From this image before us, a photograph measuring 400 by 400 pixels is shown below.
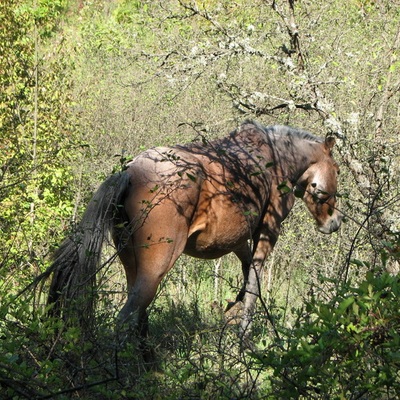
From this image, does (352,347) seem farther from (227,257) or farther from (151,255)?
(227,257)

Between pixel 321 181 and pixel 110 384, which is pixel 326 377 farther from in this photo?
pixel 321 181

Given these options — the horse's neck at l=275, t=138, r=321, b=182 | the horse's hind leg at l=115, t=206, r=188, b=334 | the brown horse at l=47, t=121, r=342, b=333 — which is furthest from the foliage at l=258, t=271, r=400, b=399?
the horse's neck at l=275, t=138, r=321, b=182

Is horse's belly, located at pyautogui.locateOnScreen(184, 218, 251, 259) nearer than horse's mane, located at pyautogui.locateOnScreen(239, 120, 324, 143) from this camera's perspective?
Yes

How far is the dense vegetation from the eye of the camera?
311cm

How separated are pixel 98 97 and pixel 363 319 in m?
11.1

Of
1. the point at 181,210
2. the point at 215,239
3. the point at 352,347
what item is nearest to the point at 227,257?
the point at 215,239

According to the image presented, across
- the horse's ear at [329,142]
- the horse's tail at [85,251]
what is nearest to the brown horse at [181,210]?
the horse's tail at [85,251]

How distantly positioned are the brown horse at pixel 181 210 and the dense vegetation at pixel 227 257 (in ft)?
0.89

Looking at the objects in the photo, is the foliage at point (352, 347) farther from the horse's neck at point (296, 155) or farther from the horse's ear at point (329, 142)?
the horse's ear at point (329, 142)

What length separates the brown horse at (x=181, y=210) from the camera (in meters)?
5.82

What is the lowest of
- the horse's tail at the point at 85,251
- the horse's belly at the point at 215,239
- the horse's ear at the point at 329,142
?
the horse's tail at the point at 85,251

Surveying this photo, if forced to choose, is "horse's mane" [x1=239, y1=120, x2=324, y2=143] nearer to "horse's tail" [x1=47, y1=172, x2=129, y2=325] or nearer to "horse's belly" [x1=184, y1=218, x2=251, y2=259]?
"horse's belly" [x1=184, y1=218, x2=251, y2=259]

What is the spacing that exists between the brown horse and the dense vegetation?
0.27 metres

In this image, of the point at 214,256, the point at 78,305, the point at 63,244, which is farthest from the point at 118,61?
the point at 78,305
